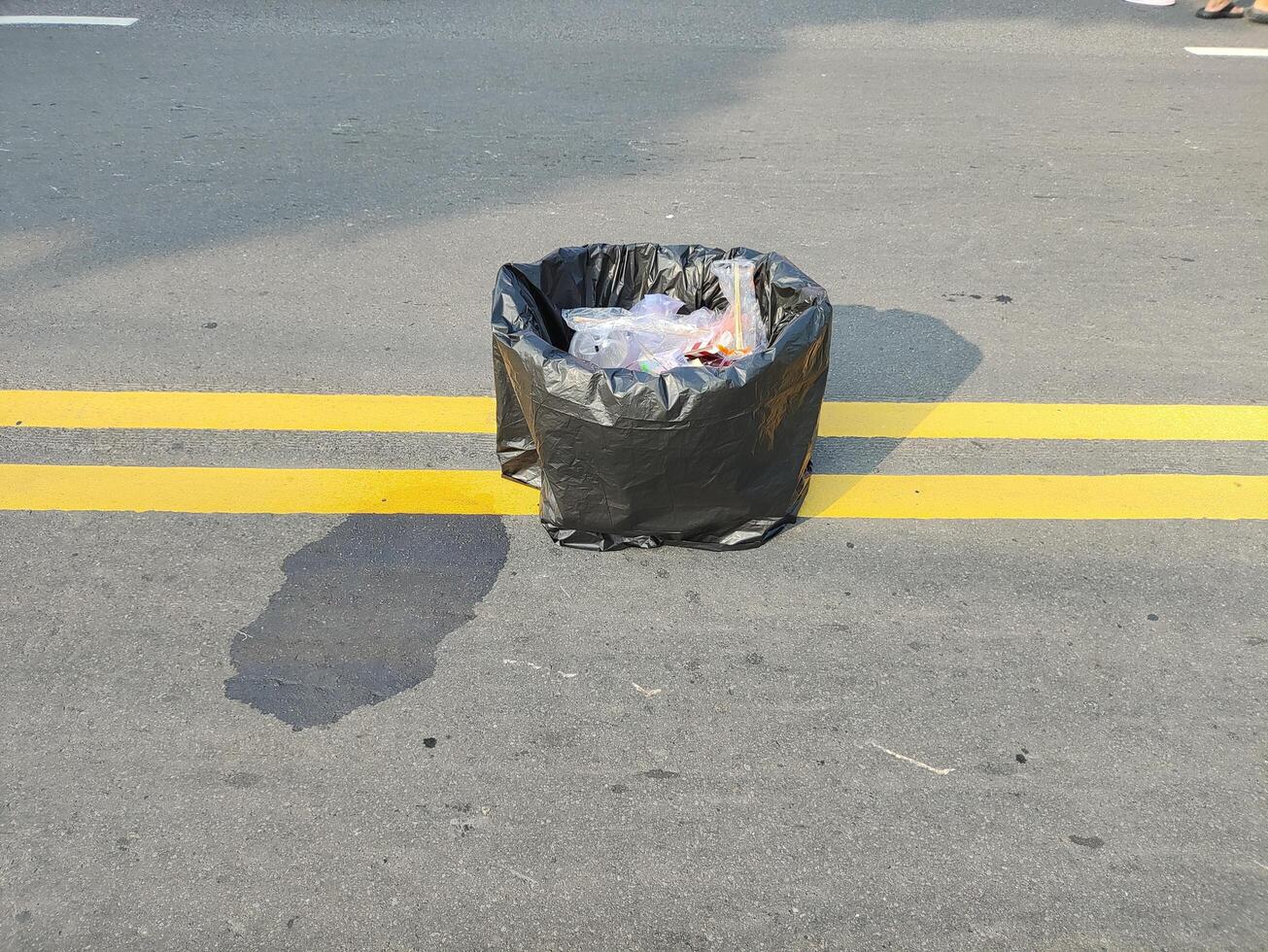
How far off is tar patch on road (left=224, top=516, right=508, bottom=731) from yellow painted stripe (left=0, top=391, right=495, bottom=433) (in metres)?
0.63

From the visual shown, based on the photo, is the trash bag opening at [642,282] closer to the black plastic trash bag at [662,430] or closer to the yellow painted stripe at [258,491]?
the black plastic trash bag at [662,430]

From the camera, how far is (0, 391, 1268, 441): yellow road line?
3.98 meters

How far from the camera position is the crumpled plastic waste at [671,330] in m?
3.58

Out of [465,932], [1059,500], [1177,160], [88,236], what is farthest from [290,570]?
[1177,160]

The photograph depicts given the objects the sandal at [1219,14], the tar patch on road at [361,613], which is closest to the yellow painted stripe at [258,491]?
the tar patch on road at [361,613]

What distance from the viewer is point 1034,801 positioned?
2.59 m

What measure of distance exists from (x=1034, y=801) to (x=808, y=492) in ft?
4.41

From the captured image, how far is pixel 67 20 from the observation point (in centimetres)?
847

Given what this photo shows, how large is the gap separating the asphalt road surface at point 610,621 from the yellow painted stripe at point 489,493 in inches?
2.1

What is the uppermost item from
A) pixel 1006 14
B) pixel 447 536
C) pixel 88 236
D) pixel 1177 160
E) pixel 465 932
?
pixel 1006 14

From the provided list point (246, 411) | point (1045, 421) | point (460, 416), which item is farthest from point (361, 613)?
point (1045, 421)

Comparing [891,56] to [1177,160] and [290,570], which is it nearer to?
[1177,160]

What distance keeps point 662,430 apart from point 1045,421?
1.82m

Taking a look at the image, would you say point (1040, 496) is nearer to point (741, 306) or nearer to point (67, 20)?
point (741, 306)
